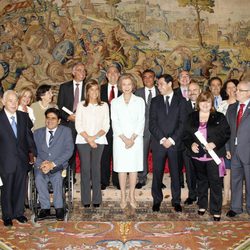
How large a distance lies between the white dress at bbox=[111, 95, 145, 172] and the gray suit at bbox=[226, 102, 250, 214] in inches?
50.8

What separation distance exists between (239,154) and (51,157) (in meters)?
2.62

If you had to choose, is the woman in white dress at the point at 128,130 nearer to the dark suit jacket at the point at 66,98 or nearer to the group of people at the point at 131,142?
the group of people at the point at 131,142

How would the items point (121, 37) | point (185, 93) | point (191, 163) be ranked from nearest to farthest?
point (191, 163), point (185, 93), point (121, 37)

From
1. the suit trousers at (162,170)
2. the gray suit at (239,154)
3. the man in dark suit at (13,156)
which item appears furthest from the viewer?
the suit trousers at (162,170)

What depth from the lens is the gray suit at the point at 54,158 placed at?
228 inches

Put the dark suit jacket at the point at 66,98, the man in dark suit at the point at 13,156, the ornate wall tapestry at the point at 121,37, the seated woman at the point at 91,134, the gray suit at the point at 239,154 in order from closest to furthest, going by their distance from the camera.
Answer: the man in dark suit at the point at 13,156, the gray suit at the point at 239,154, the seated woman at the point at 91,134, the dark suit jacket at the point at 66,98, the ornate wall tapestry at the point at 121,37

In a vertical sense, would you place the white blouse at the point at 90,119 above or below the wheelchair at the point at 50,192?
above

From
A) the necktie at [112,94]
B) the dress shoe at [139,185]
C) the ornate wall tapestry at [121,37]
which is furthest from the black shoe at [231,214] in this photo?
the ornate wall tapestry at [121,37]

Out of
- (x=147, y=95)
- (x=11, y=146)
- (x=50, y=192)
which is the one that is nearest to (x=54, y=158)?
(x=50, y=192)

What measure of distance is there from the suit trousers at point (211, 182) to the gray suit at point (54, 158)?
1825mm

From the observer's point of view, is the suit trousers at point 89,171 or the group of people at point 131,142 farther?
the suit trousers at point 89,171

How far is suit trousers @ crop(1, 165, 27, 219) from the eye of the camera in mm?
5586

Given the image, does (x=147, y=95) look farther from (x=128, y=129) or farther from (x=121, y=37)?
(x=121, y=37)

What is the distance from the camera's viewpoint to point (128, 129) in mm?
6105
